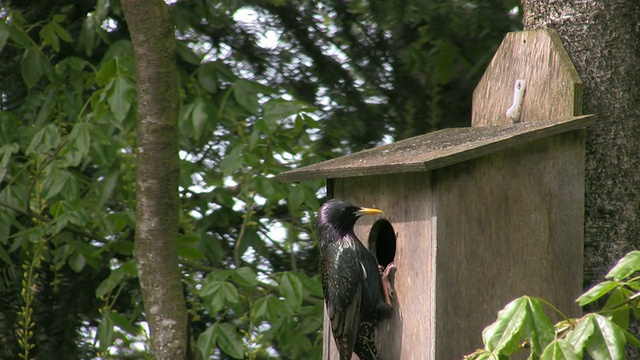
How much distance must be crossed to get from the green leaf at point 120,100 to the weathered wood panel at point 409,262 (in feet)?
4.02

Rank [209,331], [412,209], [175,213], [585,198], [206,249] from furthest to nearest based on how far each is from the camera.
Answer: [206,249] → [209,331] → [175,213] → [585,198] → [412,209]

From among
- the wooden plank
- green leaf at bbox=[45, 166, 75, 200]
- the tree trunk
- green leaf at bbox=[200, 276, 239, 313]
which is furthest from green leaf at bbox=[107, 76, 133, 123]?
the tree trunk

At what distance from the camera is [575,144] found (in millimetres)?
2836

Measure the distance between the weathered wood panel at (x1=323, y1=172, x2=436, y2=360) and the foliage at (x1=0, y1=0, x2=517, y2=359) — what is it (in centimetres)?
103

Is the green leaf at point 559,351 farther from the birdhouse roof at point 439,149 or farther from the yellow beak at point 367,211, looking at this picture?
the yellow beak at point 367,211

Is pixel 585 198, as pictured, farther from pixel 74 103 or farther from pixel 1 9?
pixel 1 9

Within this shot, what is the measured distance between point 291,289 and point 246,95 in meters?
0.96

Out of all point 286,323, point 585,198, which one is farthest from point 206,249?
point 585,198

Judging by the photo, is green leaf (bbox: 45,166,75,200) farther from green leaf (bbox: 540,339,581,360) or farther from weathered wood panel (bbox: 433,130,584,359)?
green leaf (bbox: 540,339,581,360)

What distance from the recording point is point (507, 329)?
2.05 m

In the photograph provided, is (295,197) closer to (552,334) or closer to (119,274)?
(119,274)

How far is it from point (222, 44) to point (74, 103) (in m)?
0.99

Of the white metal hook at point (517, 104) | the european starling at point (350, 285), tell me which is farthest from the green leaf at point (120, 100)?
the white metal hook at point (517, 104)

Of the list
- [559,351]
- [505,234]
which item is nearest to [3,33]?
[505,234]
